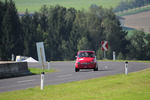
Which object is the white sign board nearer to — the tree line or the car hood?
the car hood

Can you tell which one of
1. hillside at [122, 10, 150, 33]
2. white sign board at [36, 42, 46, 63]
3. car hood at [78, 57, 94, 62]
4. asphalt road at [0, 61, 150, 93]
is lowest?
asphalt road at [0, 61, 150, 93]

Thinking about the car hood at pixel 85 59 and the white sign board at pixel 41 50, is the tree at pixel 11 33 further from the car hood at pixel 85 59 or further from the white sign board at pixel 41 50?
the car hood at pixel 85 59

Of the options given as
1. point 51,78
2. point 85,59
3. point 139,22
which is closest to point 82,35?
point 139,22

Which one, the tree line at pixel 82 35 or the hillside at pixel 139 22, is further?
the hillside at pixel 139 22

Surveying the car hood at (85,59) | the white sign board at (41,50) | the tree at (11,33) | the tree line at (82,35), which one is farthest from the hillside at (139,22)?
the car hood at (85,59)

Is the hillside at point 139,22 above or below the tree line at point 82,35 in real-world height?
above

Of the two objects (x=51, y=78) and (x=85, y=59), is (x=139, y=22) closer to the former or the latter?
(x=85, y=59)

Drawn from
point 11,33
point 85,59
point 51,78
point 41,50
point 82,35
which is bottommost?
point 51,78

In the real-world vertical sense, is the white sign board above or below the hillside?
below

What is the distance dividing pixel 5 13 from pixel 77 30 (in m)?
32.4

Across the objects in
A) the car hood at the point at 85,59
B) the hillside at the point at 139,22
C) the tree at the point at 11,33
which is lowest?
the car hood at the point at 85,59

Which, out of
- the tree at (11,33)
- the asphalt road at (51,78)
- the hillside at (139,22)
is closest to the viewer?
the asphalt road at (51,78)

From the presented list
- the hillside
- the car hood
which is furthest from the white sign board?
the hillside

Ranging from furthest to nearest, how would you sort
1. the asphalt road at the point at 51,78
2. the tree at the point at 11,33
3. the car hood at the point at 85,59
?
1. the tree at the point at 11,33
2. the car hood at the point at 85,59
3. the asphalt road at the point at 51,78
